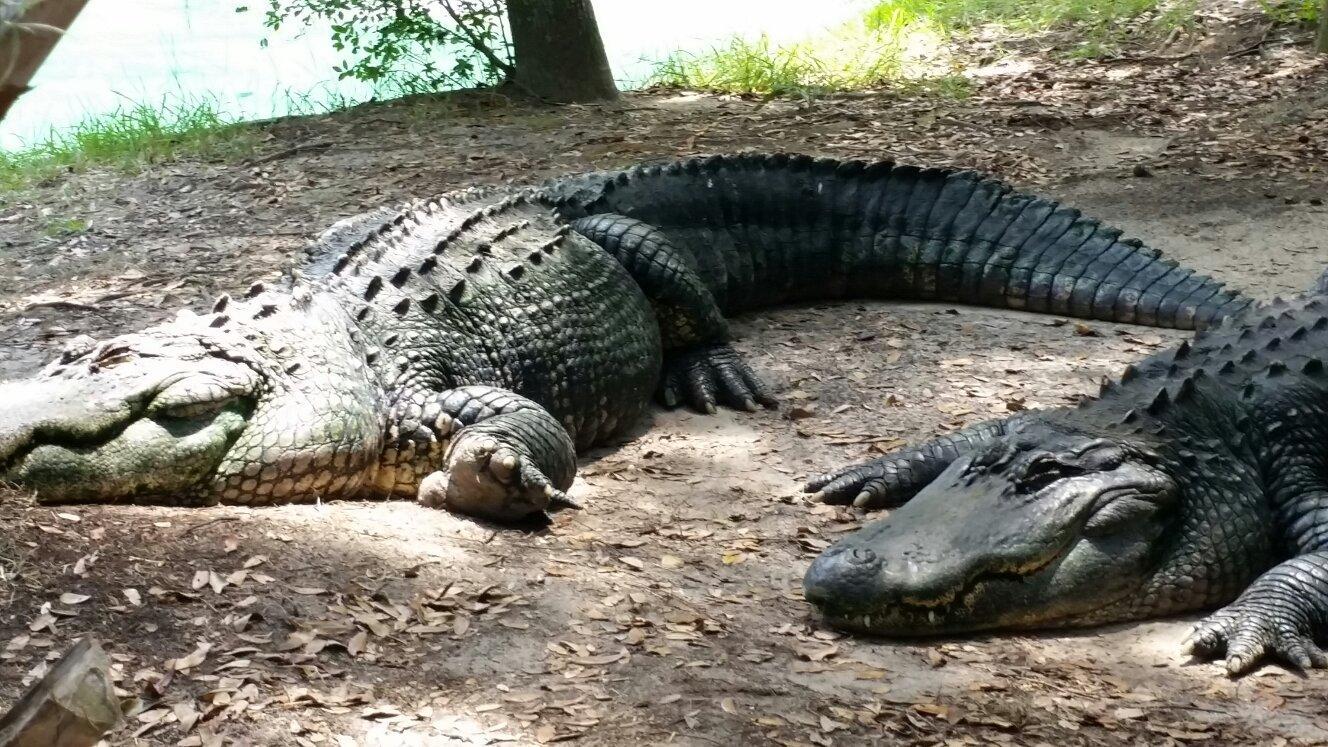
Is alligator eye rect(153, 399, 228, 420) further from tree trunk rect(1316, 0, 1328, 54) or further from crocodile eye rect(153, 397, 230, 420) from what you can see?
tree trunk rect(1316, 0, 1328, 54)

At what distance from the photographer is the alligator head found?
12.0 feet

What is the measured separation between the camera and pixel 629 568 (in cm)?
420

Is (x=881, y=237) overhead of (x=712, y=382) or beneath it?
overhead

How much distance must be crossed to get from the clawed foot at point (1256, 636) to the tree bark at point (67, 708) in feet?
9.38

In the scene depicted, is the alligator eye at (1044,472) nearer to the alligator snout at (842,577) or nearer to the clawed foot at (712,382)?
the alligator snout at (842,577)

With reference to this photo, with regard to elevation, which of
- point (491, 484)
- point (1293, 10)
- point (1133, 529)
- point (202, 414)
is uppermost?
point (1293, 10)

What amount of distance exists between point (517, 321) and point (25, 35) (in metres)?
4.01

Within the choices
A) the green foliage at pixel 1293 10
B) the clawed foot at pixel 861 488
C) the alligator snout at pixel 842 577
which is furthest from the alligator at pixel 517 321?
the green foliage at pixel 1293 10

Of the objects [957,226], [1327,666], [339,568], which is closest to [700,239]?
[957,226]

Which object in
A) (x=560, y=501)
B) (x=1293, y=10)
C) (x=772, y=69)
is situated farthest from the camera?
(x=772, y=69)

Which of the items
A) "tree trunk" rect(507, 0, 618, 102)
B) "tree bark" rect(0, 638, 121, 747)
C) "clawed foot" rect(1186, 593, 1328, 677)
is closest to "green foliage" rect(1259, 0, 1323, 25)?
"tree trunk" rect(507, 0, 618, 102)

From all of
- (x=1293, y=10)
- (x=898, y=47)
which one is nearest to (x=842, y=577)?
(x=898, y=47)

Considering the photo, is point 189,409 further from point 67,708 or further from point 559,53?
point 559,53

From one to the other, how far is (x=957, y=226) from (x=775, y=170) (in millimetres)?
1020
